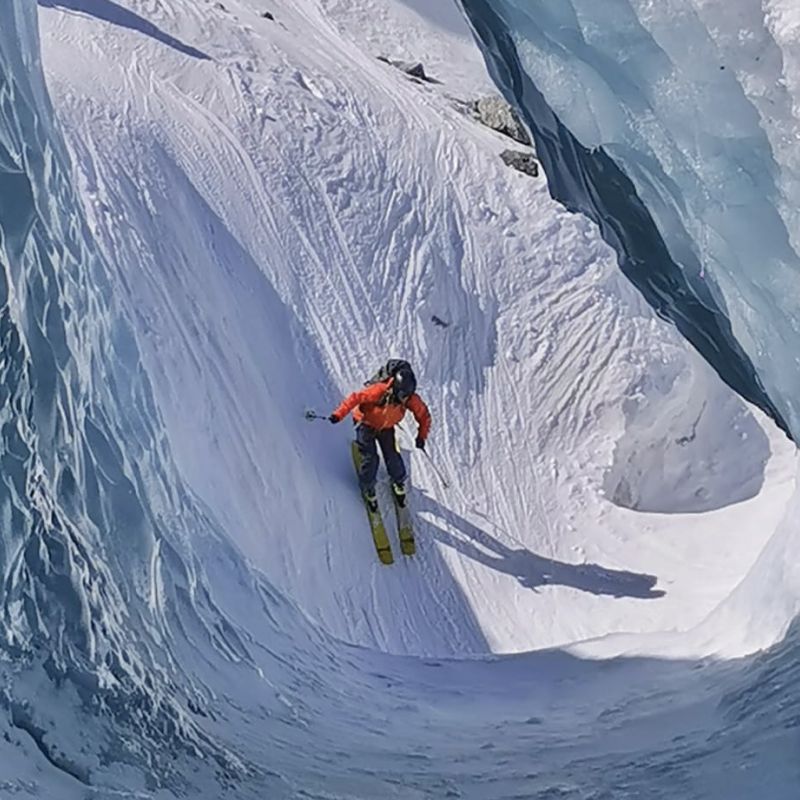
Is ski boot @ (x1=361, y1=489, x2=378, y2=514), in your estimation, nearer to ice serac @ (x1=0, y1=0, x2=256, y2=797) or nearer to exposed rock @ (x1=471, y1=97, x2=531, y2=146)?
ice serac @ (x1=0, y1=0, x2=256, y2=797)

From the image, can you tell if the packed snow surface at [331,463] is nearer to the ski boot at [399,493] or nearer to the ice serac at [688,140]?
the ski boot at [399,493]

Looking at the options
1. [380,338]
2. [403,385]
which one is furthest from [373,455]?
[380,338]

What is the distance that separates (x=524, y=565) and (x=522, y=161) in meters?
5.58

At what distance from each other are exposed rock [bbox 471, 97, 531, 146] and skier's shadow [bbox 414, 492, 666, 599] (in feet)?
19.5

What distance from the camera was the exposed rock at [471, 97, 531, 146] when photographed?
16625 mm

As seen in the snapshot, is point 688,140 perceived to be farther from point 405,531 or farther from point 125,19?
point 125,19

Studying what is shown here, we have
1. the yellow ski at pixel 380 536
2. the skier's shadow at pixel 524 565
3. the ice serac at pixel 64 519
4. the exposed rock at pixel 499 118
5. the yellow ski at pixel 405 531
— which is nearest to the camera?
the ice serac at pixel 64 519

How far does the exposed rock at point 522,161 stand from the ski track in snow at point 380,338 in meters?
0.17

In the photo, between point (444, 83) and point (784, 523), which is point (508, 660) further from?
point (444, 83)

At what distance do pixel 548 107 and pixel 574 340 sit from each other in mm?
7264

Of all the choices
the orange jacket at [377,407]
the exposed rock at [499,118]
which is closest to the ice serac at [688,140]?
the orange jacket at [377,407]

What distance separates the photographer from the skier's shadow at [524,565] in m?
11.7

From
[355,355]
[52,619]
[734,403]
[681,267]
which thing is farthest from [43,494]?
[734,403]

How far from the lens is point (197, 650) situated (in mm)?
7879
